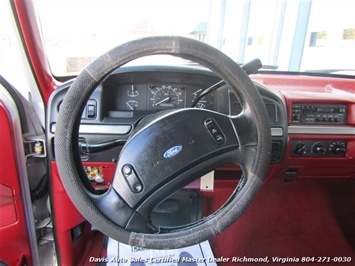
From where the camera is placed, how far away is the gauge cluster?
104cm

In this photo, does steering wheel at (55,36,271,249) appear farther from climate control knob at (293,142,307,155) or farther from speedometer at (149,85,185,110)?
climate control knob at (293,142,307,155)

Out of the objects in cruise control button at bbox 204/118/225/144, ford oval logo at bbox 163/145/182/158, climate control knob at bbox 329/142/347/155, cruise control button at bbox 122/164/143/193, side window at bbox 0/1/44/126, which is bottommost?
climate control knob at bbox 329/142/347/155

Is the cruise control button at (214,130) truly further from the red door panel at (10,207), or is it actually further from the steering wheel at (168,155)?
the red door panel at (10,207)

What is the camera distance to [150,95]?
3.42 ft

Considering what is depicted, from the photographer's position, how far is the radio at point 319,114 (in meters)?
1.08

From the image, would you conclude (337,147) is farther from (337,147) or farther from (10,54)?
(10,54)

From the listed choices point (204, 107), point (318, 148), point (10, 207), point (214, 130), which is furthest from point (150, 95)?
point (318, 148)

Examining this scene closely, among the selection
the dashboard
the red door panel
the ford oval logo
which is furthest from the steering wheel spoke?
the red door panel

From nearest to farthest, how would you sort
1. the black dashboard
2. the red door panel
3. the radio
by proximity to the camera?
the red door panel, the black dashboard, the radio

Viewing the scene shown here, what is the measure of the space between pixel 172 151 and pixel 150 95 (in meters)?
0.46

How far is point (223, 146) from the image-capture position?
665 mm

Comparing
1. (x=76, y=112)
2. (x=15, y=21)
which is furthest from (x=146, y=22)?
(x=76, y=112)

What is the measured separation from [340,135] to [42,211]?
1348mm

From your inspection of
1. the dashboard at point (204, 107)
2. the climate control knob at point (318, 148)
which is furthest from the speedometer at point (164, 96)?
the climate control knob at point (318, 148)
